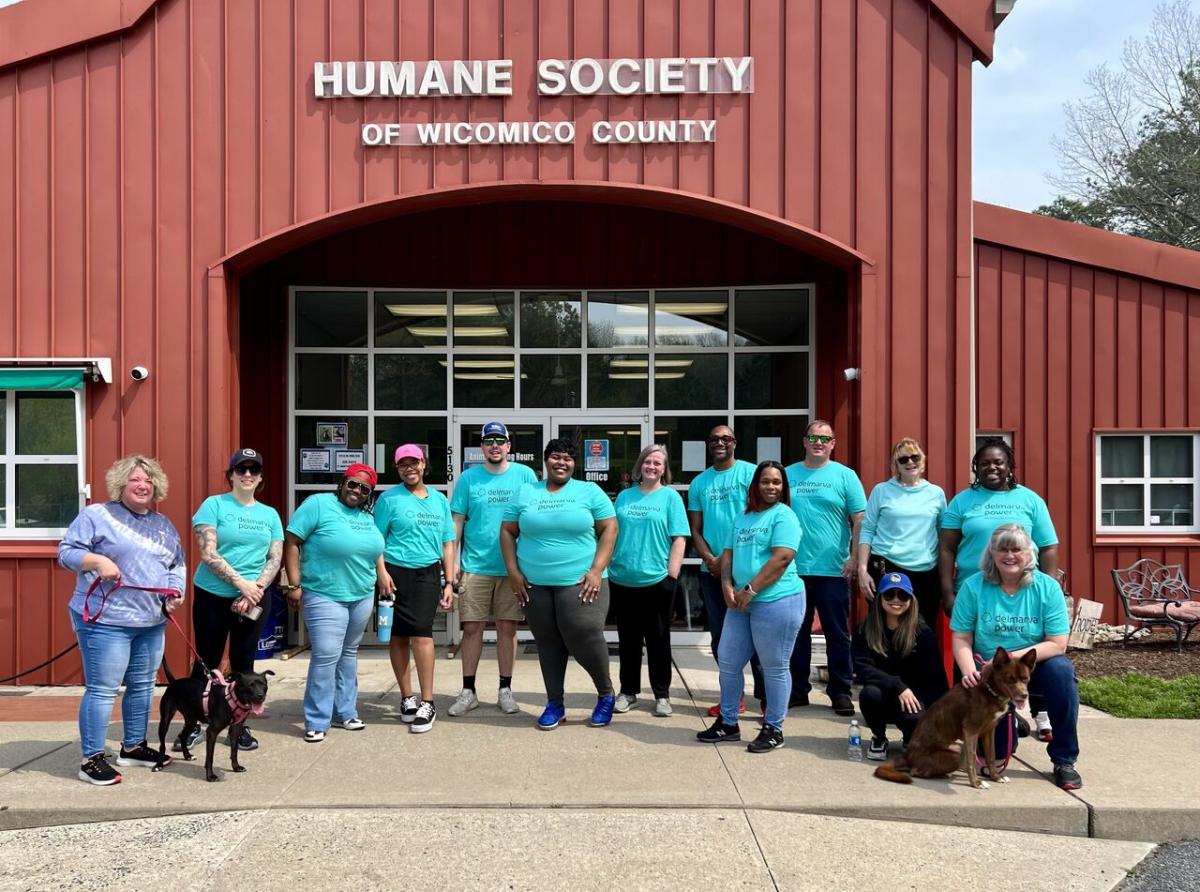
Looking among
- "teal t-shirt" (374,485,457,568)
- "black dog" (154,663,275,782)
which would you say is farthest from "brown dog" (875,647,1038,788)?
"black dog" (154,663,275,782)

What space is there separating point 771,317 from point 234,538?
541 centimetres

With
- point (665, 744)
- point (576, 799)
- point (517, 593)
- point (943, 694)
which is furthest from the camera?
point (517, 593)

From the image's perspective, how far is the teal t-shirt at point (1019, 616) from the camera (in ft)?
15.8

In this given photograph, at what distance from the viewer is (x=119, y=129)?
7102 millimetres

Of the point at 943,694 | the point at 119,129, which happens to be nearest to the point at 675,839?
the point at 943,694

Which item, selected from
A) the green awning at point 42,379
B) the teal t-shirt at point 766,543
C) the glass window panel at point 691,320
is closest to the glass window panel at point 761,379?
the glass window panel at point 691,320

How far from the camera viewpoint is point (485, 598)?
6082mm

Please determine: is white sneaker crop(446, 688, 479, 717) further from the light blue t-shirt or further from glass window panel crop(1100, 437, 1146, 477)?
glass window panel crop(1100, 437, 1146, 477)

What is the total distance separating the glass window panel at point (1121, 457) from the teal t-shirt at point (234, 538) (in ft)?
25.8

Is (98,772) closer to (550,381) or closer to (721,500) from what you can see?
(721,500)

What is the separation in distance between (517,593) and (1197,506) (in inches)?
284

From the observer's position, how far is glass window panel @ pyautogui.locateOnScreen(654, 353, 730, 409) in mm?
8820

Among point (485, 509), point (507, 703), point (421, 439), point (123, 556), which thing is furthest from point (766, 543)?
point (421, 439)

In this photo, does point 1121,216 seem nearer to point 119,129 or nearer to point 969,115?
point 969,115
